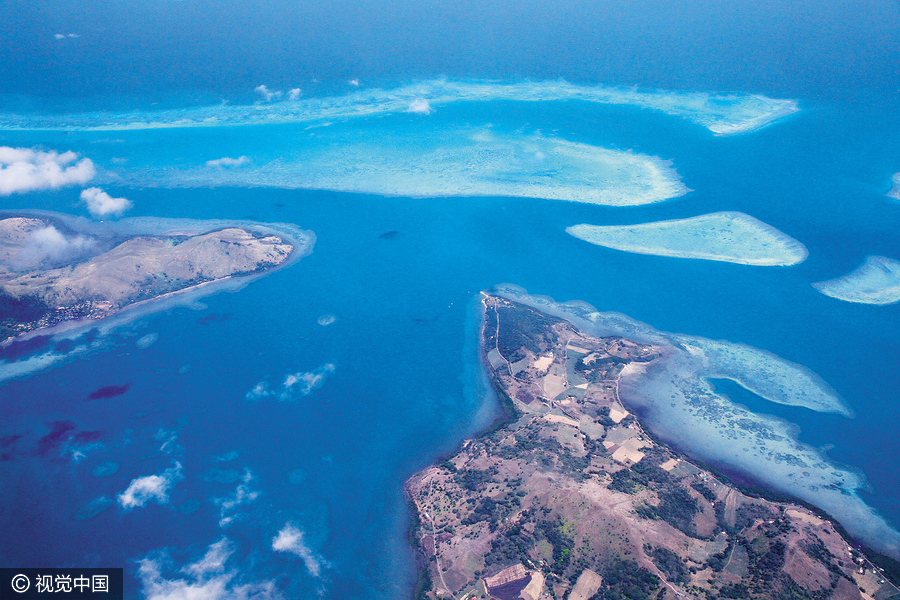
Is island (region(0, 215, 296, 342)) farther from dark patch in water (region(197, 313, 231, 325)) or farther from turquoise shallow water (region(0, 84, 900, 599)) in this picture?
dark patch in water (region(197, 313, 231, 325))

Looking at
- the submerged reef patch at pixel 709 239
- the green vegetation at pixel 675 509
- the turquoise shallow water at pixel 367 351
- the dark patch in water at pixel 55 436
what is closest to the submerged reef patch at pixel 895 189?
the turquoise shallow water at pixel 367 351

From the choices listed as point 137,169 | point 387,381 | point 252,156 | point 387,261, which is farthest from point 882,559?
point 137,169

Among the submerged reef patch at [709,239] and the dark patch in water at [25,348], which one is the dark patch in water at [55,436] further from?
the submerged reef patch at [709,239]

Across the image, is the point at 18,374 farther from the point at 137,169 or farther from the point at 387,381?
the point at 137,169

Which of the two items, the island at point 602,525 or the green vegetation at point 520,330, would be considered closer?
the island at point 602,525

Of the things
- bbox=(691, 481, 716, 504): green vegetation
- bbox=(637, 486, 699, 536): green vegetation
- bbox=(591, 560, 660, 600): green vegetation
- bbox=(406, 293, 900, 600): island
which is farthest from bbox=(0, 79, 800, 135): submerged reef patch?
bbox=(591, 560, 660, 600): green vegetation

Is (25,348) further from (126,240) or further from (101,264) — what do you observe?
(126,240)
